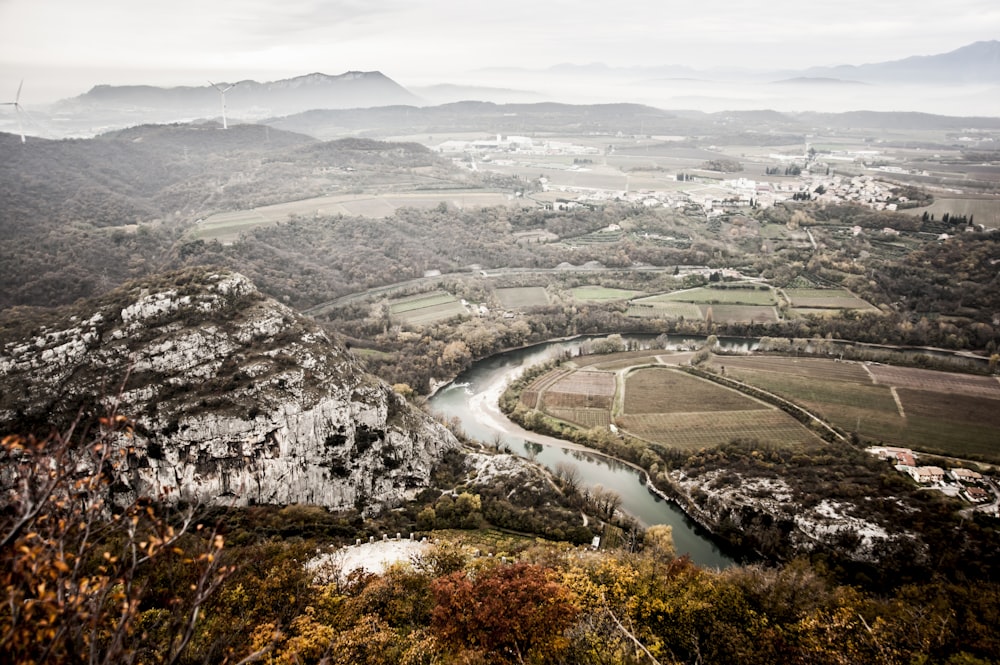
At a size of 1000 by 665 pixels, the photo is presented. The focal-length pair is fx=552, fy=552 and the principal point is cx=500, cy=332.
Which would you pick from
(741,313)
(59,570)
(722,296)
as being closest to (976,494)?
(741,313)

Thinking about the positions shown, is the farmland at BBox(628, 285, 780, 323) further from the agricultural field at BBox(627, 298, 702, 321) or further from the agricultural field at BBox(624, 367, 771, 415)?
the agricultural field at BBox(624, 367, 771, 415)

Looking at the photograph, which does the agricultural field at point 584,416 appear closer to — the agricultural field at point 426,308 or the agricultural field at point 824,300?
the agricultural field at point 426,308

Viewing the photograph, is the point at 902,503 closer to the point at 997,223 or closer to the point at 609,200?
the point at 997,223

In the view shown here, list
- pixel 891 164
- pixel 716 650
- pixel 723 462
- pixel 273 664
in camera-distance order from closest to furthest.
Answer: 1. pixel 273 664
2. pixel 716 650
3. pixel 723 462
4. pixel 891 164

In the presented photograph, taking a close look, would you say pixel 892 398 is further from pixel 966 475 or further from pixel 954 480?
pixel 954 480

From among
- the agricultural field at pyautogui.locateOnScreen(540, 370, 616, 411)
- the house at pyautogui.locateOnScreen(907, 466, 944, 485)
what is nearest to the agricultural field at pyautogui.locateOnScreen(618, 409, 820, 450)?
the agricultural field at pyautogui.locateOnScreen(540, 370, 616, 411)

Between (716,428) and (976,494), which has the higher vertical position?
(976,494)

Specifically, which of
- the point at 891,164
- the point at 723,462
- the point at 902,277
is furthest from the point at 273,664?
the point at 891,164
